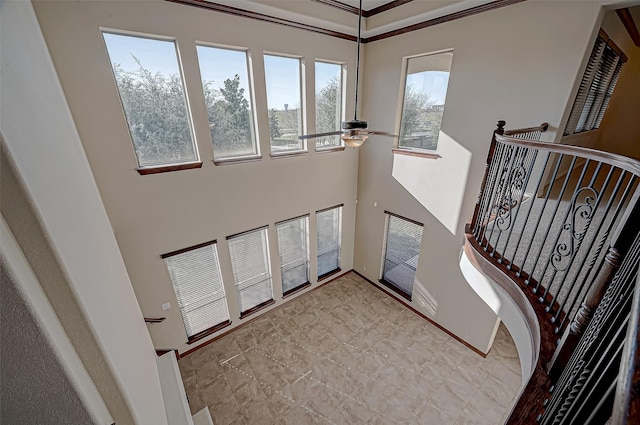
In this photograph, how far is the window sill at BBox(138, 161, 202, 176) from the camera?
11.6 ft

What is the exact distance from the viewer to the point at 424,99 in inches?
185

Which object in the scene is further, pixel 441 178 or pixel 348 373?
pixel 441 178

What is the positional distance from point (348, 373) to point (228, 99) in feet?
16.1

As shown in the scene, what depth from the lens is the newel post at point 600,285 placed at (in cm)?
124

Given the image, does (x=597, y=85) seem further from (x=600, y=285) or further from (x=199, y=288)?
(x=199, y=288)

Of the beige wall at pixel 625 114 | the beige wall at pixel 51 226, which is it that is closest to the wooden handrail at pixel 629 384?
the beige wall at pixel 51 226

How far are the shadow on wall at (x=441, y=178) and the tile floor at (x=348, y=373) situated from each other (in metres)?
2.31

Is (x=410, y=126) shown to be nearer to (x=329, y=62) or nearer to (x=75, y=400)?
(x=329, y=62)

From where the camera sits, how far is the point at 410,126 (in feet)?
16.6

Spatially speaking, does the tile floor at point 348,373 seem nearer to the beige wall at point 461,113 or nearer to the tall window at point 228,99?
the beige wall at point 461,113

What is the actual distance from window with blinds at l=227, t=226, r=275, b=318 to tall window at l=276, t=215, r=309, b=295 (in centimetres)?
36

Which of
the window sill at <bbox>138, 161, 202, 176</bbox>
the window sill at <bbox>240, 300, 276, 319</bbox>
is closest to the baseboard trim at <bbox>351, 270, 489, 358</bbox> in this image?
the window sill at <bbox>240, 300, 276, 319</bbox>

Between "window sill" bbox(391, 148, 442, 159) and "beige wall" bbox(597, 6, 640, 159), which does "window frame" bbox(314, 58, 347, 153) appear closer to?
"window sill" bbox(391, 148, 442, 159)

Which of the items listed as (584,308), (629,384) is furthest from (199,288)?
(629,384)
